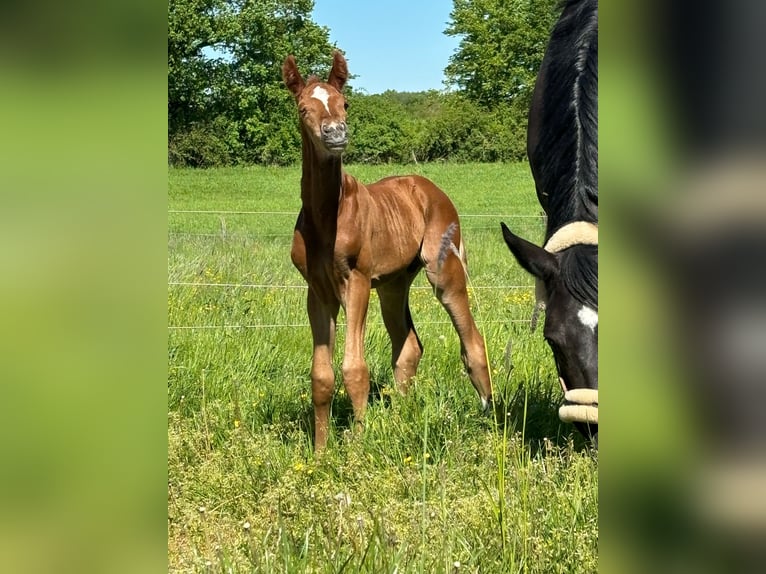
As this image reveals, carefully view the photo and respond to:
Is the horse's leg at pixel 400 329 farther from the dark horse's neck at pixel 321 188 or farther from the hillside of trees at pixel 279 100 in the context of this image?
the hillside of trees at pixel 279 100

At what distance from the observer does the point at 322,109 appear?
4.29m

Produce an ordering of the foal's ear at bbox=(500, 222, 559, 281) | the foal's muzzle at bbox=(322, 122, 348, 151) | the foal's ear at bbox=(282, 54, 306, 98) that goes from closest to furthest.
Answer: the foal's ear at bbox=(500, 222, 559, 281) < the foal's muzzle at bbox=(322, 122, 348, 151) < the foal's ear at bbox=(282, 54, 306, 98)

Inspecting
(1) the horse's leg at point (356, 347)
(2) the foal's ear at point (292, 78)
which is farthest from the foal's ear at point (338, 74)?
(1) the horse's leg at point (356, 347)

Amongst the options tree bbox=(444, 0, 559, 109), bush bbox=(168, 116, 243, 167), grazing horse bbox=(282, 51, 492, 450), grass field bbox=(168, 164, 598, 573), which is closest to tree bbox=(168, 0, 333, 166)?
bush bbox=(168, 116, 243, 167)

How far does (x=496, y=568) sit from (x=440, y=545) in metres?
0.18

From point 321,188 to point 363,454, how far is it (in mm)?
1545

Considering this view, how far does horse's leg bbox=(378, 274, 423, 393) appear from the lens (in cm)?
568

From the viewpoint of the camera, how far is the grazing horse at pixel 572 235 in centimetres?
358

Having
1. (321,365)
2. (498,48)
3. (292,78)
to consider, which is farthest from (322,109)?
(498,48)

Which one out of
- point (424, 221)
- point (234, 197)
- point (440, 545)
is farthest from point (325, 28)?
point (440, 545)

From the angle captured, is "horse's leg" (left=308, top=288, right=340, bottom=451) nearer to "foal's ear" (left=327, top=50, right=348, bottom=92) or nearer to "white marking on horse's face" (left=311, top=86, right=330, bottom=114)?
"white marking on horse's face" (left=311, top=86, right=330, bottom=114)

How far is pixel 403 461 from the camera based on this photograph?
12.6 ft

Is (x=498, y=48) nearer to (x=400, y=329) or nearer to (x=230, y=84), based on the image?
(x=230, y=84)
